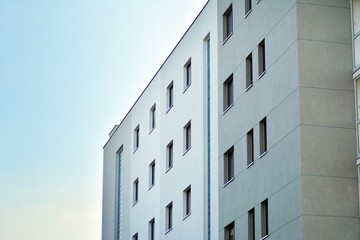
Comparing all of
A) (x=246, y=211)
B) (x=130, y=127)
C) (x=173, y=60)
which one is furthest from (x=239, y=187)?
(x=130, y=127)

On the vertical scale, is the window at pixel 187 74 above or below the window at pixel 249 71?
above

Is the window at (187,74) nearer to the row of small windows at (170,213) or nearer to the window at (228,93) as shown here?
the row of small windows at (170,213)

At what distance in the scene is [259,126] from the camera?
3891 cm

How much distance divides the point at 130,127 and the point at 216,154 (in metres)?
18.2

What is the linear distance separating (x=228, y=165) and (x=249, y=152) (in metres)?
3.05

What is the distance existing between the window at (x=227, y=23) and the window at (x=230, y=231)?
322 inches

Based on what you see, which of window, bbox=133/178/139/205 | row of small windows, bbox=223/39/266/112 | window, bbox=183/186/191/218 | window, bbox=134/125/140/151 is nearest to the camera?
row of small windows, bbox=223/39/266/112

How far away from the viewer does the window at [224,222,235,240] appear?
136ft

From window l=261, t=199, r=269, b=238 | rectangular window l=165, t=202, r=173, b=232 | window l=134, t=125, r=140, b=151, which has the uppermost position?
window l=134, t=125, r=140, b=151

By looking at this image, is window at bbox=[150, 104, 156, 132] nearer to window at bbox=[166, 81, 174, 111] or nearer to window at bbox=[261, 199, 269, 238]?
window at bbox=[166, 81, 174, 111]

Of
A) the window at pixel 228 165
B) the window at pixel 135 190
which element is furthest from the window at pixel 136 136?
the window at pixel 228 165

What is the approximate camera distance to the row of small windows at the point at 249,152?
38.7m

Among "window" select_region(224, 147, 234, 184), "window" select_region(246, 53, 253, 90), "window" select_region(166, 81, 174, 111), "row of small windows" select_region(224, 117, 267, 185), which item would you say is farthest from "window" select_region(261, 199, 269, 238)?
"window" select_region(166, 81, 174, 111)

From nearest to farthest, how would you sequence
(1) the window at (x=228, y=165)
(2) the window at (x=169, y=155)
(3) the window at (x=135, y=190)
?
(1) the window at (x=228, y=165) → (2) the window at (x=169, y=155) → (3) the window at (x=135, y=190)
